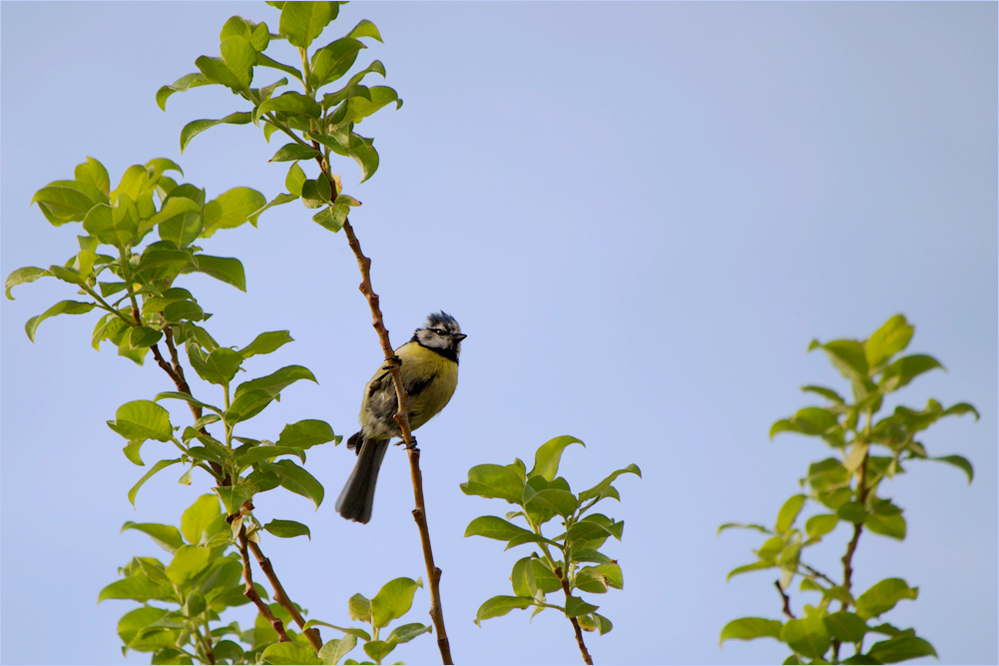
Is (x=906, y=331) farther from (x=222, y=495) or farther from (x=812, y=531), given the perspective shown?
(x=222, y=495)

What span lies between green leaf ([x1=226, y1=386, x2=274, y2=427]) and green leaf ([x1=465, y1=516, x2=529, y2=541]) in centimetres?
80

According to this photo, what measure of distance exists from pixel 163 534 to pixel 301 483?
494 mm

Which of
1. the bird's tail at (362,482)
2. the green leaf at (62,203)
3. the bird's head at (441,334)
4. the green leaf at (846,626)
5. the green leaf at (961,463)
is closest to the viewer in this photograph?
the green leaf at (961,463)

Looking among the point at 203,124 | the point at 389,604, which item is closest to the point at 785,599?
the point at 389,604

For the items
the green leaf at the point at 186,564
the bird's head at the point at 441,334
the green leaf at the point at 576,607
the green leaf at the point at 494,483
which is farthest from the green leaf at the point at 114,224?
the bird's head at the point at 441,334

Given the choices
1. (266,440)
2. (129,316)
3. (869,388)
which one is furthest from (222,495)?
(869,388)

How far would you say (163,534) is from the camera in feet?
9.00

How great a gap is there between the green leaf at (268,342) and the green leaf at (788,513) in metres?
1.68

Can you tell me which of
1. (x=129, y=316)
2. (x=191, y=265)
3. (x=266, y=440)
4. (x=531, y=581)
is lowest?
(x=531, y=581)

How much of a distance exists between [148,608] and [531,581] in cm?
124

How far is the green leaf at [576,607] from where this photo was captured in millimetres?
2473

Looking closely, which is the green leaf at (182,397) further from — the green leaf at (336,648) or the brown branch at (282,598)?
the green leaf at (336,648)

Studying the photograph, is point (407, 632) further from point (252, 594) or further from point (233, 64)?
point (233, 64)

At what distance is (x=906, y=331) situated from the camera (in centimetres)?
188
